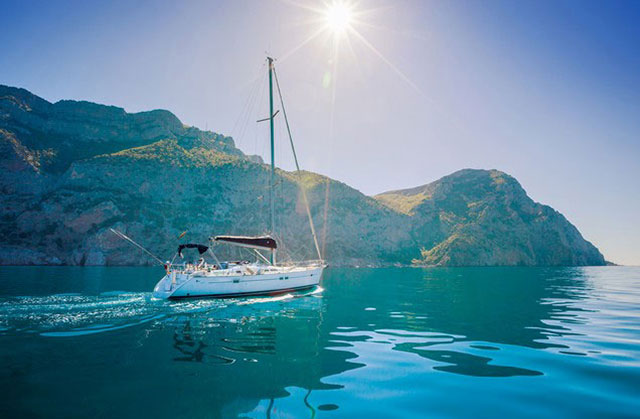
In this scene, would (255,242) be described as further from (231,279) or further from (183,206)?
(183,206)

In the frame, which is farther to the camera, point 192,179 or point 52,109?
point 52,109

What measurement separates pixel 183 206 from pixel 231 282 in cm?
9723

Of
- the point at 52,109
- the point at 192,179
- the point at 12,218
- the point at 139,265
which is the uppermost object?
the point at 52,109

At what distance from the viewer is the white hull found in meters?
22.7

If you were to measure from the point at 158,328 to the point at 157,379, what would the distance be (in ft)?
22.9

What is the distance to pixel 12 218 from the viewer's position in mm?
88688

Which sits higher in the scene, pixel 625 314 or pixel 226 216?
pixel 226 216

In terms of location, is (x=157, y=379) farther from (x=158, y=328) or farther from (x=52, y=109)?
(x=52, y=109)

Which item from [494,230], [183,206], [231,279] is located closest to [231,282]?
[231,279]

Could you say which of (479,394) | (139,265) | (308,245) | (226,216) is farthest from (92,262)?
(479,394)

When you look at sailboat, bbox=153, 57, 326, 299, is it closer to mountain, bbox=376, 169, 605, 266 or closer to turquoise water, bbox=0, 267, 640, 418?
turquoise water, bbox=0, 267, 640, 418

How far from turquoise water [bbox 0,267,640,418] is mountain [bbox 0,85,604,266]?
63.2 meters

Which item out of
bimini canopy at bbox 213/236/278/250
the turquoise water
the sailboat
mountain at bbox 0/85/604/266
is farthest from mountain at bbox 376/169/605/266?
the turquoise water

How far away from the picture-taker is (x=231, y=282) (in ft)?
79.0
